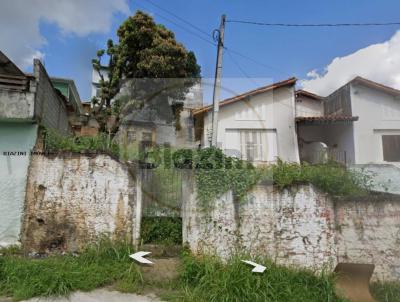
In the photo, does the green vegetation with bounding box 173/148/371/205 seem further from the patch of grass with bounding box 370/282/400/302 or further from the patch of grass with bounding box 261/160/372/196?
the patch of grass with bounding box 370/282/400/302

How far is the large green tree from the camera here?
12.4 m

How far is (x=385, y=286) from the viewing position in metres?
5.65

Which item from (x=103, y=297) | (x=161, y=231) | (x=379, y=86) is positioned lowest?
(x=103, y=297)

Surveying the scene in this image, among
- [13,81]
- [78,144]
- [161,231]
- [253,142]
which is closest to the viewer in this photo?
[161,231]

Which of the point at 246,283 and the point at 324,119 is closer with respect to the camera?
the point at 246,283

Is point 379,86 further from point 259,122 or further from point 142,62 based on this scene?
point 142,62

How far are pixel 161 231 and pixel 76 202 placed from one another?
1975 mm

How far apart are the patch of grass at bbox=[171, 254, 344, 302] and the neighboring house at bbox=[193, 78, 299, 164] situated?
658 centimetres

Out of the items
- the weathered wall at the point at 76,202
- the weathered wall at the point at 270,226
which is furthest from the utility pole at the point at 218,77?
the weathered wall at the point at 76,202

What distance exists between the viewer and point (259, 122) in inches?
475

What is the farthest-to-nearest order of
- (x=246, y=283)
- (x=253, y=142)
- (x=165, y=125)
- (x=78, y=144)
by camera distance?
(x=165, y=125)
(x=253, y=142)
(x=78, y=144)
(x=246, y=283)

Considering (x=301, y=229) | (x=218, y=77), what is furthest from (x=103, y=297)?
(x=218, y=77)

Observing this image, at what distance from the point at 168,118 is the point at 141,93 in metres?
2.16

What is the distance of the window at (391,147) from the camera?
12078 millimetres
